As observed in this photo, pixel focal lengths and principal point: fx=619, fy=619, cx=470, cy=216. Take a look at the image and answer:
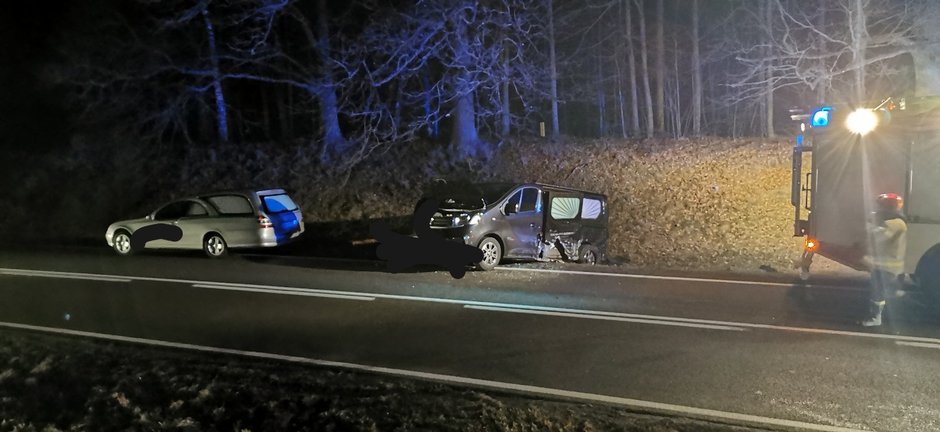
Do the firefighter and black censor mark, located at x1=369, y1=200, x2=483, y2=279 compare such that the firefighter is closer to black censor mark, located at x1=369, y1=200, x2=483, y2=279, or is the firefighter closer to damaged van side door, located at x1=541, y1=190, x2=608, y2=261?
damaged van side door, located at x1=541, y1=190, x2=608, y2=261

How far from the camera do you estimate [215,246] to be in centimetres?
1375

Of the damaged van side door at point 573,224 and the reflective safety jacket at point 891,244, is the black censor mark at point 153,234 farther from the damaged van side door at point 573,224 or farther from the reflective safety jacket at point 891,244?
the reflective safety jacket at point 891,244

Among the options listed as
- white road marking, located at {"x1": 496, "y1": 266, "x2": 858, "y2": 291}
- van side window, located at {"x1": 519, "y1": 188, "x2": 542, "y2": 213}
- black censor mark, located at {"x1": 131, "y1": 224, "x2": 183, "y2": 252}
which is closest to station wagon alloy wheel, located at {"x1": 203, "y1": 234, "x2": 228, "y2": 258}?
Result: black censor mark, located at {"x1": 131, "y1": 224, "x2": 183, "y2": 252}

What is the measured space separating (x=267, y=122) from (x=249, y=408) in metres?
30.4

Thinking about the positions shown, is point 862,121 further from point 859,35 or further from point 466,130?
point 466,130

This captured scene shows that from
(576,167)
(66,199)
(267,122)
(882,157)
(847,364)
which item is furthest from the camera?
(267,122)

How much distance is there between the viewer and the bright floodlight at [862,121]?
859cm

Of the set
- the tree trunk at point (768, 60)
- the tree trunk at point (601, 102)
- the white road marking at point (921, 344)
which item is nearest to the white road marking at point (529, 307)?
the white road marking at point (921, 344)

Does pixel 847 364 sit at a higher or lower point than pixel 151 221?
lower

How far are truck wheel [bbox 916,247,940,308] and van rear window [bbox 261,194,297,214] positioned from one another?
465 inches

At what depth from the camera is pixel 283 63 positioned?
2275 cm

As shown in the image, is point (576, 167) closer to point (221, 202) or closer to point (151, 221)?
point (221, 202)

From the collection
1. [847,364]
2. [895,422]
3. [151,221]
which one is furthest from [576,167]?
[895,422]

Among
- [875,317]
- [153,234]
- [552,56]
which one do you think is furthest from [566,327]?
[552,56]
